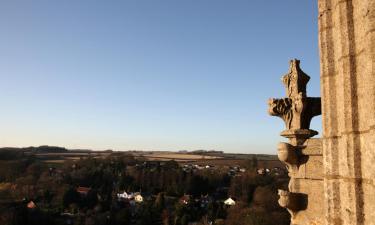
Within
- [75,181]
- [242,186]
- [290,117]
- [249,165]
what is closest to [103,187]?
[75,181]

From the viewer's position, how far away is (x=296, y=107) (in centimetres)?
602

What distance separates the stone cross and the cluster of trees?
38339 millimetres

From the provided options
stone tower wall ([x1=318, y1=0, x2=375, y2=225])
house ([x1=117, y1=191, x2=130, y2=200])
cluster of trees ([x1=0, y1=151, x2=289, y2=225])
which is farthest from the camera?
house ([x1=117, y1=191, x2=130, y2=200])

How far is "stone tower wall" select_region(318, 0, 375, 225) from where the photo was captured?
3.12 m

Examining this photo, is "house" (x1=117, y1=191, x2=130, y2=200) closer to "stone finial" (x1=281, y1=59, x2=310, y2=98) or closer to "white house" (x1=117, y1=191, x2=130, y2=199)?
"white house" (x1=117, y1=191, x2=130, y2=199)

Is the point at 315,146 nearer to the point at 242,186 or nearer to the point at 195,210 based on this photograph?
the point at 195,210

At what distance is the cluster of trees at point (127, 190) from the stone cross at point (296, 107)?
126 ft

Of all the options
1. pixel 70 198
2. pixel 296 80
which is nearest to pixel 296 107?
pixel 296 80

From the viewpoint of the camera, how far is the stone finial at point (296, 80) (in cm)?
613

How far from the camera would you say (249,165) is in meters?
135

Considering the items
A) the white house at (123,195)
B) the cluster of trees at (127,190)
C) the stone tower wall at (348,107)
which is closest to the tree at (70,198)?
the cluster of trees at (127,190)

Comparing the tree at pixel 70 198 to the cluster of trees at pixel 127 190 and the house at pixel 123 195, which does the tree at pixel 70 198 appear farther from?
the house at pixel 123 195

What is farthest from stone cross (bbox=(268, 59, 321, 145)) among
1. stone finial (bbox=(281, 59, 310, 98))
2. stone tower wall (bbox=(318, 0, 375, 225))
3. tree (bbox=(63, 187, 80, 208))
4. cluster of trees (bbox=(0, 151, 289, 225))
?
tree (bbox=(63, 187, 80, 208))

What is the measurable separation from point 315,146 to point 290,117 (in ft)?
2.68
